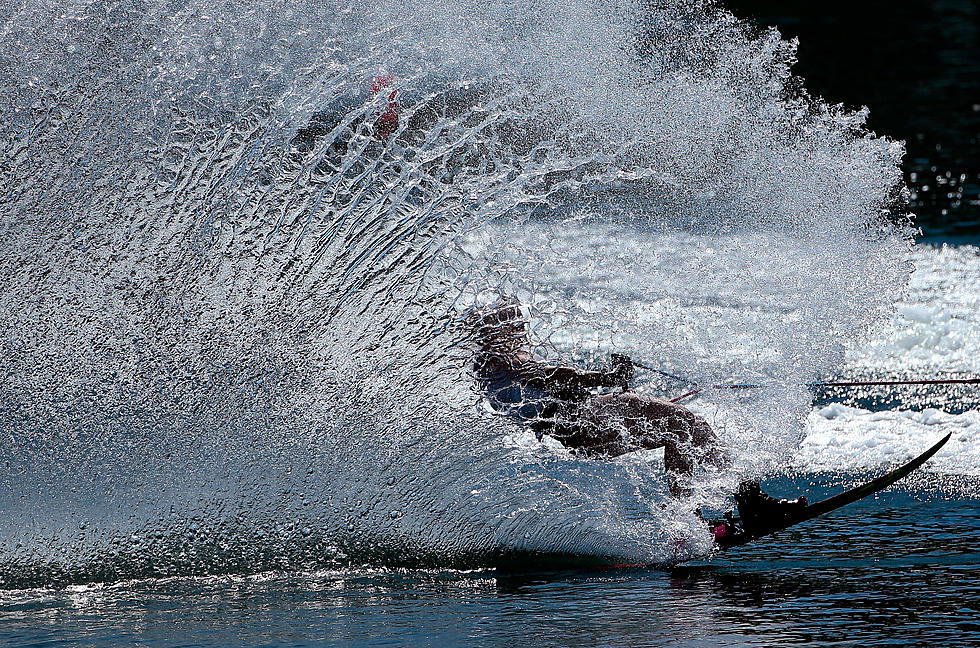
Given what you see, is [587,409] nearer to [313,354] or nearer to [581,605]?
[581,605]

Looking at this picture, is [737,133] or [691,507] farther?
[737,133]

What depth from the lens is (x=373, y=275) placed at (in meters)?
6.54

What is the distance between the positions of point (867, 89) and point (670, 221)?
15493mm

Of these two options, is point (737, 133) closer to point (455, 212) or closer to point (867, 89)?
point (455, 212)

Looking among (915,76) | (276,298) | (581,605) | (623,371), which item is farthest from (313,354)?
(915,76)

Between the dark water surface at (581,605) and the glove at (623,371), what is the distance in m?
0.93

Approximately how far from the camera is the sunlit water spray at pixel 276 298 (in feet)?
20.8

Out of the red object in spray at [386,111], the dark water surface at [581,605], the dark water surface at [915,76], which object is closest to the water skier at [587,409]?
the dark water surface at [581,605]

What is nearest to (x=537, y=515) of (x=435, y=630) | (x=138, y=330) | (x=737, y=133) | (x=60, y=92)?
(x=435, y=630)

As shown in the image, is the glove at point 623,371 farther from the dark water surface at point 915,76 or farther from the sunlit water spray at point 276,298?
the dark water surface at point 915,76

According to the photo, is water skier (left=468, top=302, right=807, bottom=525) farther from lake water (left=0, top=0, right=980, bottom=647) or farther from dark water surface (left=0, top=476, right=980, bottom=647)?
dark water surface (left=0, top=476, right=980, bottom=647)

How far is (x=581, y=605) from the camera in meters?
5.73

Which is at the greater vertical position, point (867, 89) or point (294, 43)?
point (867, 89)

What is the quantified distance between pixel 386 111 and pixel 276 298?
1101 mm
